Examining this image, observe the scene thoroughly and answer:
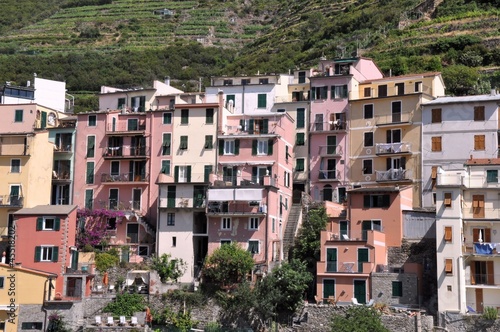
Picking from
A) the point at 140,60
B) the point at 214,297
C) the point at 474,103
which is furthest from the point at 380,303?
the point at 140,60

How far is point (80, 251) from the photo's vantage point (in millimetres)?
62250

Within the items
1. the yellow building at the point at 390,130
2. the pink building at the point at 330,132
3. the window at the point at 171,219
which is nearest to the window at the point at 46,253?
the window at the point at 171,219

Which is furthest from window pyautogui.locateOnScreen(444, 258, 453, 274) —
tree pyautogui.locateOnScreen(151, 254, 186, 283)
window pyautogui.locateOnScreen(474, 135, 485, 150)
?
tree pyautogui.locateOnScreen(151, 254, 186, 283)

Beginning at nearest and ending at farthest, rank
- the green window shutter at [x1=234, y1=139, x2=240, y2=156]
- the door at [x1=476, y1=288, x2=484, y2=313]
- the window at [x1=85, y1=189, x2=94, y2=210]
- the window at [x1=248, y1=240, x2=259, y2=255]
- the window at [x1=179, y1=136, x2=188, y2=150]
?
1. the door at [x1=476, y1=288, x2=484, y2=313]
2. the window at [x1=248, y1=240, x2=259, y2=255]
3. the green window shutter at [x1=234, y1=139, x2=240, y2=156]
4. the window at [x1=179, y1=136, x2=188, y2=150]
5. the window at [x1=85, y1=189, x2=94, y2=210]

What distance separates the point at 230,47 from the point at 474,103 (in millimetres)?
93128

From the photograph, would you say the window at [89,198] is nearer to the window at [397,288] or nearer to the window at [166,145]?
the window at [166,145]

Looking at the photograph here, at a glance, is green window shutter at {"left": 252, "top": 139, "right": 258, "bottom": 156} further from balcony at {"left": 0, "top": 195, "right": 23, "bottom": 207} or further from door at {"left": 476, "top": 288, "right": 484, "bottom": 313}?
door at {"left": 476, "top": 288, "right": 484, "bottom": 313}

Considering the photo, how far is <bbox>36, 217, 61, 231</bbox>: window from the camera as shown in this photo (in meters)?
60.6

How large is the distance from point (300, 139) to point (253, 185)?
9877 millimetres

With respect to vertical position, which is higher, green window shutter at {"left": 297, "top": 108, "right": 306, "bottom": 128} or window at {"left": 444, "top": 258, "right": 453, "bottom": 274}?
green window shutter at {"left": 297, "top": 108, "right": 306, "bottom": 128}

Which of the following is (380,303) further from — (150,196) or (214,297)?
(150,196)

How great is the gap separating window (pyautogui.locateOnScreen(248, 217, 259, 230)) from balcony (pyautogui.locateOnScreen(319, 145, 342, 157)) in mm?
10109

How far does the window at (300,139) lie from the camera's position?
69.0 metres

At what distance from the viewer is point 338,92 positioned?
68938 millimetres
